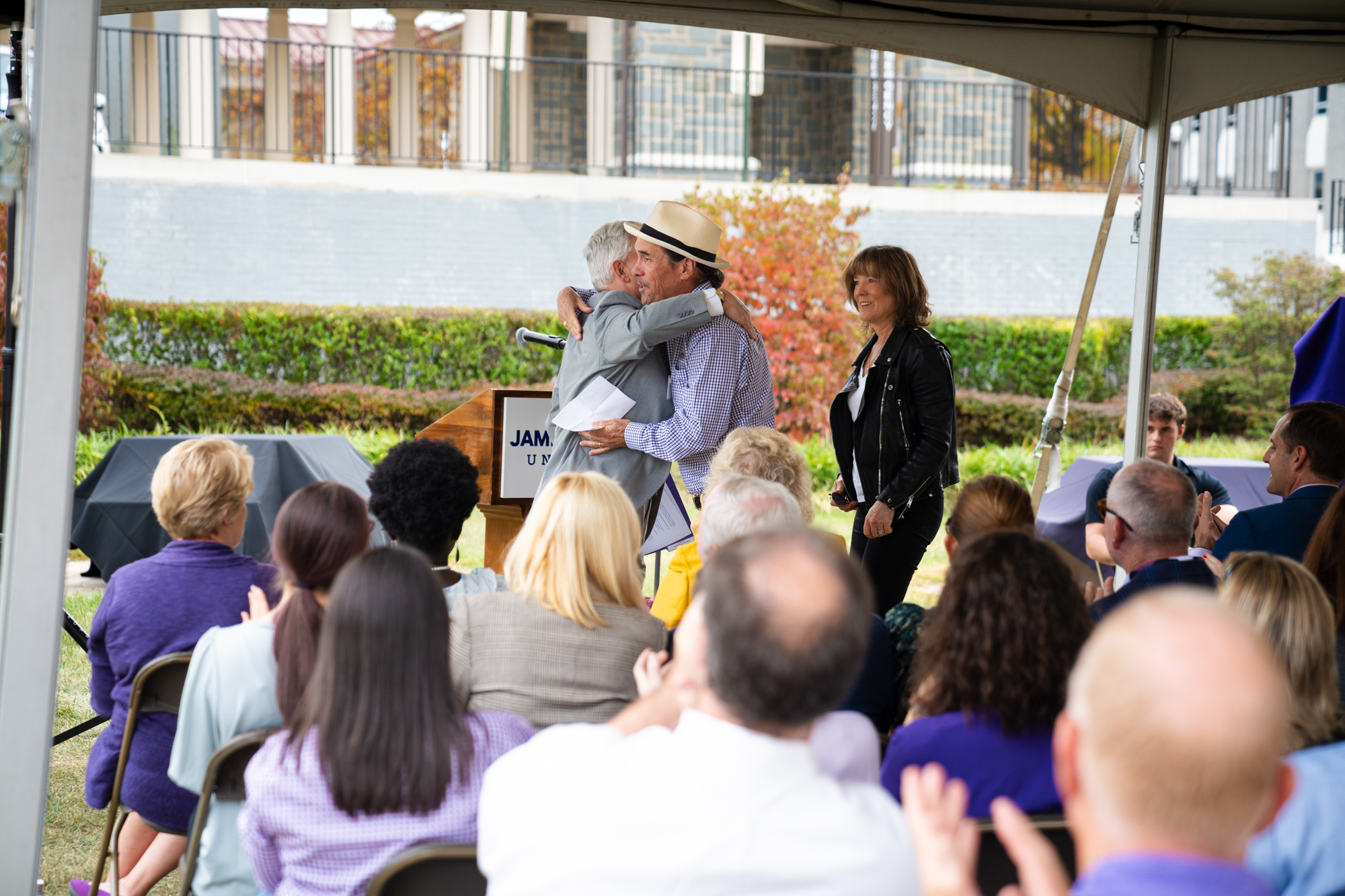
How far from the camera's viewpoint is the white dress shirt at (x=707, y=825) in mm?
1314

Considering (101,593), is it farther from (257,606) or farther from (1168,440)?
(1168,440)

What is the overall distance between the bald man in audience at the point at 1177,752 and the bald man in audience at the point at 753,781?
0.33 meters

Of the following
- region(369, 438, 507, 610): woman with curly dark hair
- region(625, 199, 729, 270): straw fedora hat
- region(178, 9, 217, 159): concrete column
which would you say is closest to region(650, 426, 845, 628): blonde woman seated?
region(369, 438, 507, 610): woman with curly dark hair

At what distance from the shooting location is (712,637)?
4.49 feet

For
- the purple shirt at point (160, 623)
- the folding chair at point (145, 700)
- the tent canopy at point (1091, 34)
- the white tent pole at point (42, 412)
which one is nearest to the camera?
the white tent pole at point (42, 412)

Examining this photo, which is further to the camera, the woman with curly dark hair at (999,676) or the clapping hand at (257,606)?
the clapping hand at (257,606)

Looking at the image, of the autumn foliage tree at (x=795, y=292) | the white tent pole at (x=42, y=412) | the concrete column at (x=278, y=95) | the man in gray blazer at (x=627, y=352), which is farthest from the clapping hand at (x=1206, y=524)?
the concrete column at (x=278, y=95)

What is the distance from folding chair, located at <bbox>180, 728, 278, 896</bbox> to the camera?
1917 millimetres

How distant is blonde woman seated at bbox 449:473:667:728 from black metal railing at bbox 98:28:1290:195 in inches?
424

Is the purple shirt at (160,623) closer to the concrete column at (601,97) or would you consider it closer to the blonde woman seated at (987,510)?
the blonde woman seated at (987,510)

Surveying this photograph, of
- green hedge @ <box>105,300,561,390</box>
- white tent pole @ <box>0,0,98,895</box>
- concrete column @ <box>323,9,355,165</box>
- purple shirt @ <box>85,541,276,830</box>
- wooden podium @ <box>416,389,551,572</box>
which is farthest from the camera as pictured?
concrete column @ <box>323,9,355,165</box>

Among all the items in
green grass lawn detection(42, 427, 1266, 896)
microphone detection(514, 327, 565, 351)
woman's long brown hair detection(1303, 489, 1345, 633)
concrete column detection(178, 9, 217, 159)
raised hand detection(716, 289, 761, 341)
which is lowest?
green grass lawn detection(42, 427, 1266, 896)

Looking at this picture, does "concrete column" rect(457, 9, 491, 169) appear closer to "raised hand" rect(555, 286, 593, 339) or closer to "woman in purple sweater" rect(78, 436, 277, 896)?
"raised hand" rect(555, 286, 593, 339)

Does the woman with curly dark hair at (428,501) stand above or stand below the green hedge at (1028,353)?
below
